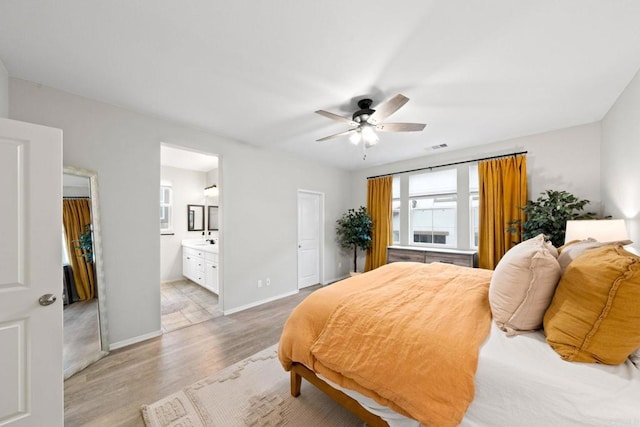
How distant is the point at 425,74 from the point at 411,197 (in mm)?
3022

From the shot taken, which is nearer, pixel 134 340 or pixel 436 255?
pixel 134 340

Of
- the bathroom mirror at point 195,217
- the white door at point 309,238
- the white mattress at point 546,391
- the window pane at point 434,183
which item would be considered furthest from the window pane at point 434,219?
the bathroom mirror at point 195,217

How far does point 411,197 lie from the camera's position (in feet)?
15.5

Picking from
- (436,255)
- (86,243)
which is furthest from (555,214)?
(86,243)

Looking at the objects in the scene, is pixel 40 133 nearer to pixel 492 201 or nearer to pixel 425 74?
pixel 425 74

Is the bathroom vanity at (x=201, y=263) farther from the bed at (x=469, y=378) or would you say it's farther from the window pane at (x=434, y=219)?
the window pane at (x=434, y=219)

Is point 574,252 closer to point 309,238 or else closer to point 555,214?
point 555,214

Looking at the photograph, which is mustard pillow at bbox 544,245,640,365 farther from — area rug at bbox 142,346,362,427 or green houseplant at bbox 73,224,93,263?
green houseplant at bbox 73,224,93,263

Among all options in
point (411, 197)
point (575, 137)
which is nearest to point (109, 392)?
point (411, 197)

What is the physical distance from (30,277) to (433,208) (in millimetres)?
4964

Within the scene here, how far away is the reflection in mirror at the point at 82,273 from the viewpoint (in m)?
2.20

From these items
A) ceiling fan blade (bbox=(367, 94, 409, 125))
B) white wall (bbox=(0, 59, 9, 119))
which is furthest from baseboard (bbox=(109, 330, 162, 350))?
ceiling fan blade (bbox=(367, 94, 409, 125))

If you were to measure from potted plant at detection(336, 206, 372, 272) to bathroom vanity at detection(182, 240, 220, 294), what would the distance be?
2589 mm

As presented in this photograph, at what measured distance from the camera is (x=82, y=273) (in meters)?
2.32
